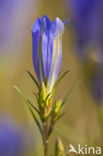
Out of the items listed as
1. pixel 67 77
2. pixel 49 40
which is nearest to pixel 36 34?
pixel 49 40

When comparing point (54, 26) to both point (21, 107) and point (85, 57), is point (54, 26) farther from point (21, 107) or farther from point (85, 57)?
point (21, 107)

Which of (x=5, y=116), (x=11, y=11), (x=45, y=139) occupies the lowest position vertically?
(x=45, y=139)

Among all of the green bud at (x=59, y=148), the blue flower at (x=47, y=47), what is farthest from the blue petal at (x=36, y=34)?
the green bud at (x=59, y=148)

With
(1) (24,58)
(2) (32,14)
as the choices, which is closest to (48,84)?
(1) (24,58)

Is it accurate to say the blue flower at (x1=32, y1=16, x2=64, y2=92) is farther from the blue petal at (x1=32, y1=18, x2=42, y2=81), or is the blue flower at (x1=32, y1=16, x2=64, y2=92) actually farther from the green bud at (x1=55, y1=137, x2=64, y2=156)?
the green bud at (x1=55, y1=137, x2=64, y2=156)

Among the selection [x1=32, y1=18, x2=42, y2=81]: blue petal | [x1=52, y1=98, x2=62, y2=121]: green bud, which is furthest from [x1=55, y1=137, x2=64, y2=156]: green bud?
[x1=32, y1=18, x2=42, y2=81]: blue petal

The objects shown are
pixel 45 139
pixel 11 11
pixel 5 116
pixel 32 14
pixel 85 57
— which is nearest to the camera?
pixel 45 139
